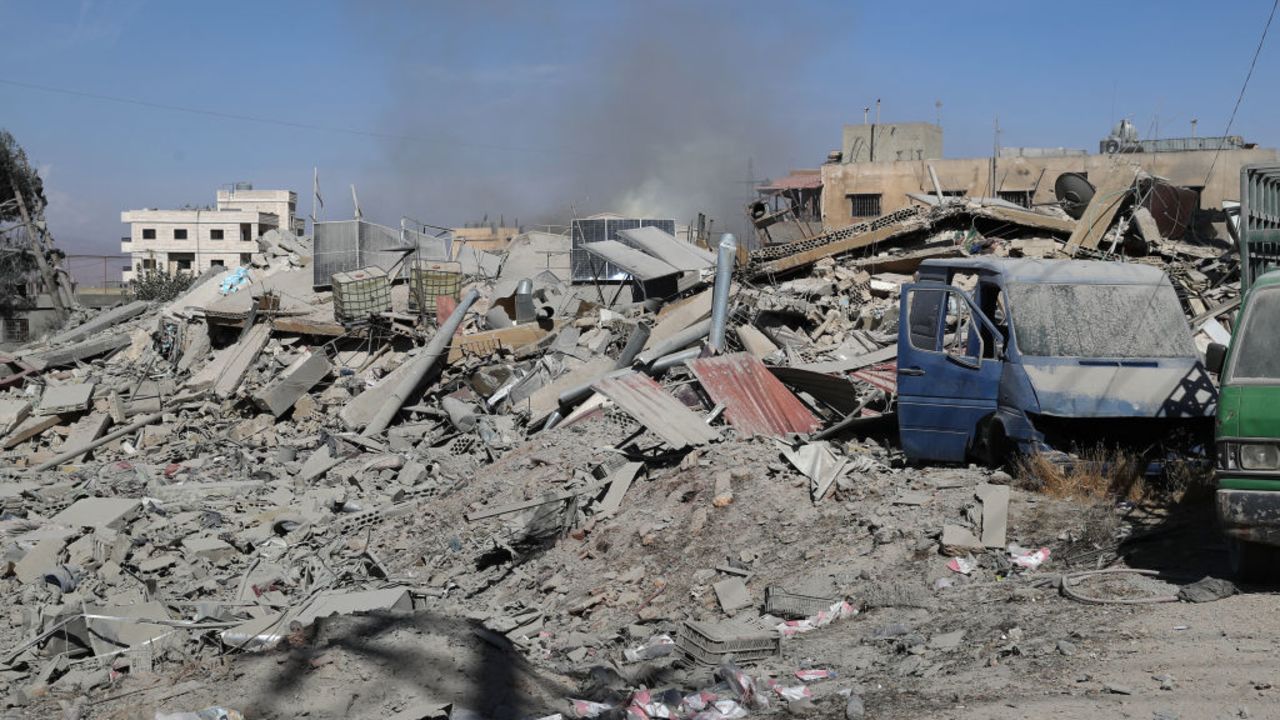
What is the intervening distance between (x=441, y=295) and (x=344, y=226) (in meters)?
5.38

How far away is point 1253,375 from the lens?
6.14m

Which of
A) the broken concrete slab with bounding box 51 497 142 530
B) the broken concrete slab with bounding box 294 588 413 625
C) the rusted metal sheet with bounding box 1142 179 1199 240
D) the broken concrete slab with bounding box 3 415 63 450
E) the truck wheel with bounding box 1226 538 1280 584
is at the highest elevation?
the rusted metal sheet with bounding box 1142 179 1199 240

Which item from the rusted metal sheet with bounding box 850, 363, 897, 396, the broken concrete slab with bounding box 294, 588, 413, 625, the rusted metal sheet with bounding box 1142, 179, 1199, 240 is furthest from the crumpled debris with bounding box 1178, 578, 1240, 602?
the rusted metal sheet with bounding box 1142, 179, 1199, 240

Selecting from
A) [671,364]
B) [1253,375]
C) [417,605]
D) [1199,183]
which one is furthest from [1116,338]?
[1199,183]

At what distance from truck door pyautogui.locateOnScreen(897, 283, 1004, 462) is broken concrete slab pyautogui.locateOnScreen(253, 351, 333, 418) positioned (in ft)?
41.1

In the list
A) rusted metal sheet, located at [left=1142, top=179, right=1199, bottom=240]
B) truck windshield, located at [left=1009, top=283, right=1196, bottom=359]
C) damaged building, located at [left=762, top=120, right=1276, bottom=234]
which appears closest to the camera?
truck windshield, located at [left=1009, top=283, right=1196, bottom=359]

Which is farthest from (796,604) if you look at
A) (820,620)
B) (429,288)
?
(429,288)

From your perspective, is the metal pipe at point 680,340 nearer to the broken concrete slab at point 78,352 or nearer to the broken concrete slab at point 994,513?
the broken concrete slab at point 994,513

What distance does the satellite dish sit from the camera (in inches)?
885

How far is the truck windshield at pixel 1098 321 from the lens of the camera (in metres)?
8.41

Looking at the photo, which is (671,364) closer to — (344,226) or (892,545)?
(892,545)

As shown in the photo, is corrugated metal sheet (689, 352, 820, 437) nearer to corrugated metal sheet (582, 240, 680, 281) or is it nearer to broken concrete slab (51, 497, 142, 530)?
broken concrete slab (51, 497, 142, 530)

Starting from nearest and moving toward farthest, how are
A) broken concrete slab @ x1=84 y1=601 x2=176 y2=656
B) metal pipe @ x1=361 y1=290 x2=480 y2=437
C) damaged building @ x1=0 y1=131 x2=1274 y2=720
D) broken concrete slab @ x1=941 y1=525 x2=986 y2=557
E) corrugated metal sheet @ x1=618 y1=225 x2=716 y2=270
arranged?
damaged building @ x1=0 y1=131 x2=1274 y2=720 → broken concrete slab @ x1=941 y1=525 x2=986 y2=557 → broken concrete slab @ x1=84 y1=601 x2=176 y2=656 → metal pipe @ x1=361 y1=290 x2=480 y2=437 → corrugated metal sheet @ x1=618 y1=225 x2=716 y2=270

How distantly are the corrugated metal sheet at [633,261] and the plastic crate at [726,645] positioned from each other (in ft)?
46.1
